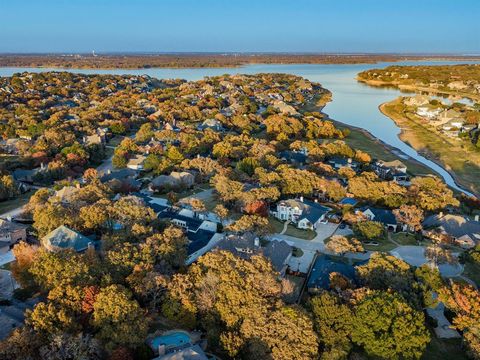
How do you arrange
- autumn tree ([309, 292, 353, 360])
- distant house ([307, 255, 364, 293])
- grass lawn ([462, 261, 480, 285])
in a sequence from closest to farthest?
autumn tree ([309, 292, 353, 360]) → distant house ([307, 255, 364, 293]) → grass lawn ([462, 261, 480, 285])

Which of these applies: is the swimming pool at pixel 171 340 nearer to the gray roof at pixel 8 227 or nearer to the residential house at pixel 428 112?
the gray roof at pixel 8 227

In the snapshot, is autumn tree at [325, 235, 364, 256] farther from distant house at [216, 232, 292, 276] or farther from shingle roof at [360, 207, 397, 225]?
shingle roof at [360, 207, 397, 225]

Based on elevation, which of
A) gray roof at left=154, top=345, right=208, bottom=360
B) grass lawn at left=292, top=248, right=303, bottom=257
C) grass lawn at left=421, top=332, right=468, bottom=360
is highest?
gray roof at left=154, top=345, right=208, bottom=360

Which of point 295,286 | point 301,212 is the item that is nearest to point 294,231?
point 301,212

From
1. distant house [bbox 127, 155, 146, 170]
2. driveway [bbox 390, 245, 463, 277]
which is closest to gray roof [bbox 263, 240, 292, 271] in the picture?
driveway [bbox 390, 245, 463, 277]

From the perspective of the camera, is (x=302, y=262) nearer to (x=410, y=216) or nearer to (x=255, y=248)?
(x=255, y=248)

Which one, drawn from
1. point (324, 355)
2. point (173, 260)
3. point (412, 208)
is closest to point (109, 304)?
point (173, 260)
